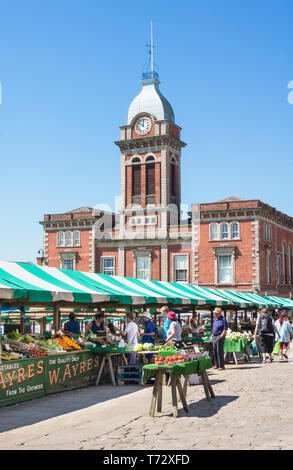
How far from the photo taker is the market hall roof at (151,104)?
176 ft

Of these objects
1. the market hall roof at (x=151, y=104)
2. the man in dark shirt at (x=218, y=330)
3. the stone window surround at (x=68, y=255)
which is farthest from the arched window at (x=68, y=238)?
the man in dark shirt at (x=218, y=330)

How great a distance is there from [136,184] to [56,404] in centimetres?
4360

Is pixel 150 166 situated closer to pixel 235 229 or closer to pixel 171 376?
pixel 235 229

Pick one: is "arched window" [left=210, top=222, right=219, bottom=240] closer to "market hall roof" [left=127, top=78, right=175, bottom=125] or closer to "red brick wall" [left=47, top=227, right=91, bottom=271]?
"market hall roof" [left=127, top=78, right=175, bottom=125]

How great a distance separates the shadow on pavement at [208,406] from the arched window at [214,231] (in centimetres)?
3729

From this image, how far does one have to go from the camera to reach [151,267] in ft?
169

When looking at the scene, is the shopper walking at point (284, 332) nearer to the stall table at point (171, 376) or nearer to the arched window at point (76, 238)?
the stall table at point (171, 376)

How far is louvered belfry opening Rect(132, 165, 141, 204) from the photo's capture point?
177ft

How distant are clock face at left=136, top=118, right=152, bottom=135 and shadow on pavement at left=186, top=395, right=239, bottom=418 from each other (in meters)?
43.5

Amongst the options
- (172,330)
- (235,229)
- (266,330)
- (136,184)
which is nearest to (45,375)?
(172,330)

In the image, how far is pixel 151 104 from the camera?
5441 centimetres

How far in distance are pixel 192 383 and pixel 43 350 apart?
3748 millimetres
